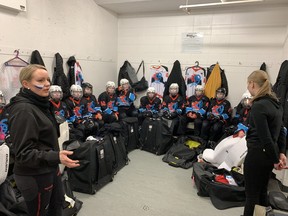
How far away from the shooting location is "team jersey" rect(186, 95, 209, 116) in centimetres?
416

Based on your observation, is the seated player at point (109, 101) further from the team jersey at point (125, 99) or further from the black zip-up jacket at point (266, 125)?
the black zip-up jacket at point (266, 125)

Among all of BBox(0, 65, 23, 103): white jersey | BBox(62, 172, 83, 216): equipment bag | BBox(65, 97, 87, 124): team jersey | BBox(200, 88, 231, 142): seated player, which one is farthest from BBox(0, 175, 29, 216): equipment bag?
BBox(200, 88, 231, 142): seated player

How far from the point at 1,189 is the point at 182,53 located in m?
3.99

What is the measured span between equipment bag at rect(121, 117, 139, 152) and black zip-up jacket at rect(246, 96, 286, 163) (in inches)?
93.4

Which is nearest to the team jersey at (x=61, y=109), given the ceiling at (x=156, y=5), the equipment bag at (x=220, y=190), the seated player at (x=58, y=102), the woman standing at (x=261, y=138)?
the seated player at (x=58, y=102)

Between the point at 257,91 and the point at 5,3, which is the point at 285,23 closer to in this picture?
the point at 257,91

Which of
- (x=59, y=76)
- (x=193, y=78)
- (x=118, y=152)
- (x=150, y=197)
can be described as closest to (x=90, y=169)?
(x=118, y=152)

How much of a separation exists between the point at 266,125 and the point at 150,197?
1569 millimetres

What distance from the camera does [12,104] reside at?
4.01 feet

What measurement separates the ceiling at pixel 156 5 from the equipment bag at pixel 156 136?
222cm

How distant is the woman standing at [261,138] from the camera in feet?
5.06

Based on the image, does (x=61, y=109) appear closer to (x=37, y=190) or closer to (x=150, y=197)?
(x=150, y=197)

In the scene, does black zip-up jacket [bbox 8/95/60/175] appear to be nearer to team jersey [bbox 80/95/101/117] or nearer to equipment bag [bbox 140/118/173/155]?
team jersey [bbox 80/95/101/117]

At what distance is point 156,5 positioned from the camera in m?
4.31
